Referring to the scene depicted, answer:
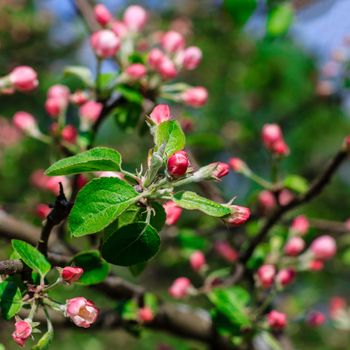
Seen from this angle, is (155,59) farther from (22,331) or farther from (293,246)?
(22,331)

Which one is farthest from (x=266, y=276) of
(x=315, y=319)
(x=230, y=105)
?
(x=230, y=105)

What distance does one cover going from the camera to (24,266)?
853 millimetres

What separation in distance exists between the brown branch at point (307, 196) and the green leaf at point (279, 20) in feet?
1.35

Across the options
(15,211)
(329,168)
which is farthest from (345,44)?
(15,211)

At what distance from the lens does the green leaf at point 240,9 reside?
1408mm

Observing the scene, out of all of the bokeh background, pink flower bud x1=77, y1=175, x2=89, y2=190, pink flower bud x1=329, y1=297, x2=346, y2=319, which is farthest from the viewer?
the bokeh background

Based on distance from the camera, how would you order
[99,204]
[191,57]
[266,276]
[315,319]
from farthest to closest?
[315,319]
[191,57]
[266,276]
[99,204]

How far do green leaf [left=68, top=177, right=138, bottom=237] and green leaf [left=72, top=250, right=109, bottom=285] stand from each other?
0.25 meters

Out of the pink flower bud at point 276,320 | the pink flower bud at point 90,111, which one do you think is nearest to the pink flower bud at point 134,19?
the pink flower bud at point 90,111

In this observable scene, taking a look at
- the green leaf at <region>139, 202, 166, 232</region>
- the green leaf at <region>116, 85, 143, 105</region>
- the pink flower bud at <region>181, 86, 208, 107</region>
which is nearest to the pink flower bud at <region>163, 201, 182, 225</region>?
the green leaf at <region>139, 202, 166, 232</region>

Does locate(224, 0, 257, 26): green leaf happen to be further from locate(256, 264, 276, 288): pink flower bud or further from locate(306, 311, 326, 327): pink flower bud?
locate(306, 311, 326, 327): pink flower bud

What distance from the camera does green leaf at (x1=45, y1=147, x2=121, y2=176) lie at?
0.75 meters

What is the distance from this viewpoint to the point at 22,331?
792 mm

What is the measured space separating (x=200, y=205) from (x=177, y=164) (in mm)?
61
